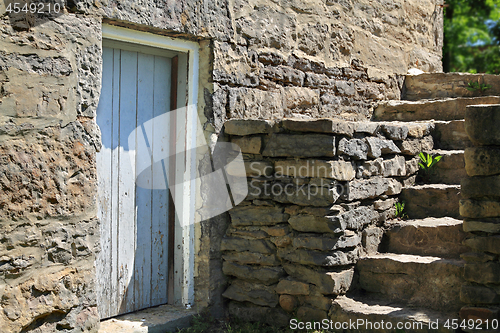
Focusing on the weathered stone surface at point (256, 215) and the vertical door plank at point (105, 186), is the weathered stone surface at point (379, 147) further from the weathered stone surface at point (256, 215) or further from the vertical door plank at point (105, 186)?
the vertical door plank at point (105, 186)

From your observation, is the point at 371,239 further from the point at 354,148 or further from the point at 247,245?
the point at 247,245

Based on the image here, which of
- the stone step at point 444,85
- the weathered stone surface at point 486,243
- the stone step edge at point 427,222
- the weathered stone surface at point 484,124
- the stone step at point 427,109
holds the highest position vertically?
the stone step at point 444,85

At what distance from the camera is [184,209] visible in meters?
3.63

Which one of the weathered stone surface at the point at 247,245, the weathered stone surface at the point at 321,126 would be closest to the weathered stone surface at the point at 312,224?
the weathered stone surface at the point at 247,245

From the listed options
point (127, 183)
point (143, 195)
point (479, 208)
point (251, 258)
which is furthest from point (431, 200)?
point (127, 183)

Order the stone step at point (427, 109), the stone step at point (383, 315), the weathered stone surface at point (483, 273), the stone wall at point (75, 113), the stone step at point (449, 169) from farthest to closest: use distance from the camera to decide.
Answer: the stone step at point (427, 109)
the stone step at point (449, 169)
the stone step at point (383, 315)
the weathered stone surface at point (483, 273)
the stone wall at point (75, 113)

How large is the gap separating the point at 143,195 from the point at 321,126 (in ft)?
4.52

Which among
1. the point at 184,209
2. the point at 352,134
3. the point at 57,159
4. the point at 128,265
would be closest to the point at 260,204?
the point at 184,209

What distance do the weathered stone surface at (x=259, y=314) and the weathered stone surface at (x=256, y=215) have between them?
2.04 feet

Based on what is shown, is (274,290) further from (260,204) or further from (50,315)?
(50,315)

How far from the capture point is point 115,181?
3.37m

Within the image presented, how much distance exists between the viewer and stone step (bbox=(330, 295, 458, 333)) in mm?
2967

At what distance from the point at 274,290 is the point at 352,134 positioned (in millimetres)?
1253

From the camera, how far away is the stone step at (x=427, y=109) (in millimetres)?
4555
